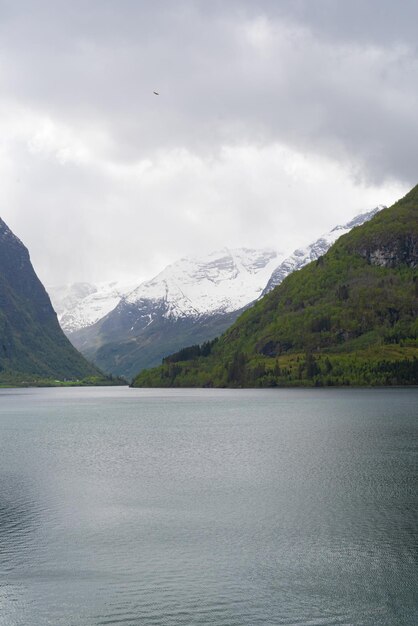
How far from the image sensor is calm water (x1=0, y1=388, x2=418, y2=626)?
46500 mm

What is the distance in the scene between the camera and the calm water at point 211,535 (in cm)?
4650

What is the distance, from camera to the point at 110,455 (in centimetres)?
12112

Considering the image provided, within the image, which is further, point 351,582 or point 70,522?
point 70,522

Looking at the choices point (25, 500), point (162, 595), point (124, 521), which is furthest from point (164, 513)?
point (162, 595)

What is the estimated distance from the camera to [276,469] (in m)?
102

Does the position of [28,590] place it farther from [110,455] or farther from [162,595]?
[110,455]

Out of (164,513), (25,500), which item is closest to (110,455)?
(25,500)

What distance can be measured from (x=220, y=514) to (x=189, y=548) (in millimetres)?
13231

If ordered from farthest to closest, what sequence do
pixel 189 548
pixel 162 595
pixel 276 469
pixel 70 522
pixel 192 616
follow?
pixel 276 469 → pixel 70 522 → pixel 189 548 → pixel 162 595 → pixel 192 616

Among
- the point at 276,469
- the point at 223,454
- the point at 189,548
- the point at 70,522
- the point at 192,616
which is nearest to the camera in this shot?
the point at 192,616

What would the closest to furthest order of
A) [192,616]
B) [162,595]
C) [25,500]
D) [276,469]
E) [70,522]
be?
Result: [192,616]
[162,595]
[70,522]
[25,500]
[276,469]

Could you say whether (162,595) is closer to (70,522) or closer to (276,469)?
(70,522)

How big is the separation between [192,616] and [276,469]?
58.8 metres

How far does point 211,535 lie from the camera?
64312mm
